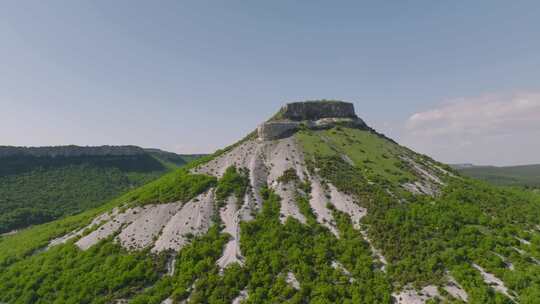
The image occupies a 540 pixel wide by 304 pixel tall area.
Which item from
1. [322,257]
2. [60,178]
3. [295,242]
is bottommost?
[322,257]

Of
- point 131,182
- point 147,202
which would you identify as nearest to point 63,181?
point 131,182

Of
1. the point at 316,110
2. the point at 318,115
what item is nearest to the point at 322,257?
the point at 318,115

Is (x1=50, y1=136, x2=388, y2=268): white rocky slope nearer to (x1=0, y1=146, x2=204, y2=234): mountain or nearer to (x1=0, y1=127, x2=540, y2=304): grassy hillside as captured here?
(x1=0, y1=127, x2=540, y2=304): grassy hillside

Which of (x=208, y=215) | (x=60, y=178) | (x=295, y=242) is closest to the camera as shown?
(x=295, y=242)

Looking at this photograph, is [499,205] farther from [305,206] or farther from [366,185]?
[305,206]

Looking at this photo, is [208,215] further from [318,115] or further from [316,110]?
[316,110]

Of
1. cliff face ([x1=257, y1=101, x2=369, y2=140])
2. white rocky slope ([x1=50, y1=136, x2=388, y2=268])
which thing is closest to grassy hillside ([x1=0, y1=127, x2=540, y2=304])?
white rocky slope ([x1=50, y1=136, x2=388, y2=268])
